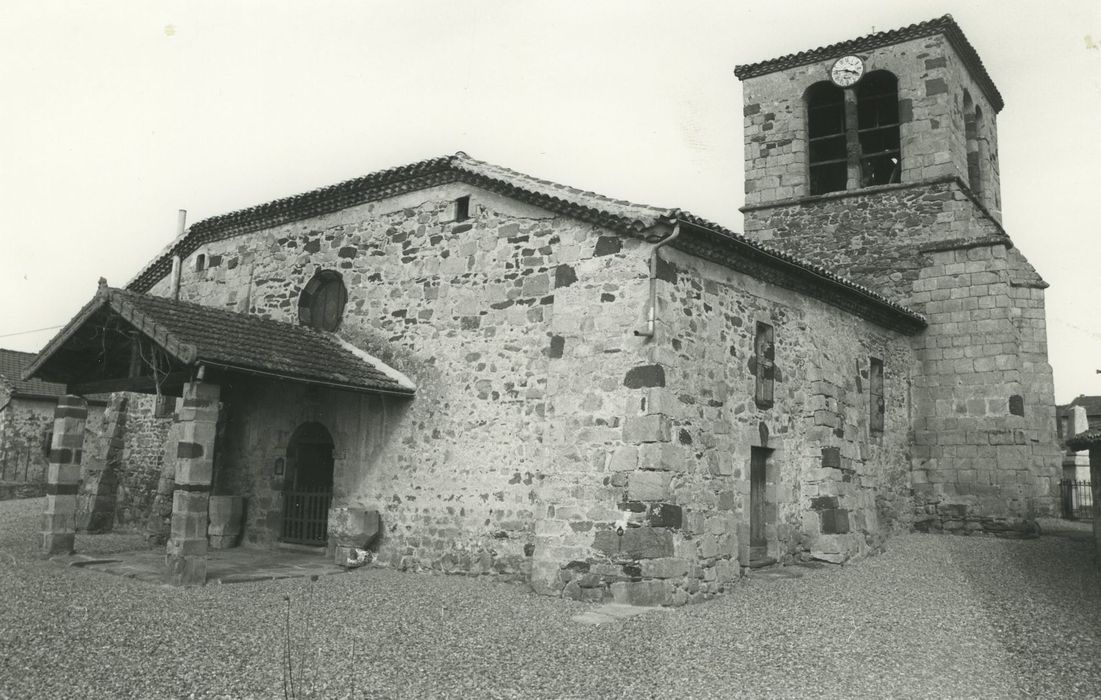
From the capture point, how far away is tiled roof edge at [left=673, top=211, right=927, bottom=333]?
9.43m

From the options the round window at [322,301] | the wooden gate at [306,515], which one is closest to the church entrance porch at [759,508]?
the wooden gate at [306,515]

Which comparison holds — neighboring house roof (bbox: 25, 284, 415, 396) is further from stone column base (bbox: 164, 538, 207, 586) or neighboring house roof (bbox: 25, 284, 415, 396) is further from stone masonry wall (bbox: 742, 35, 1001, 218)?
stone masonry wall (bbox: 742, 35, 1001, 218)

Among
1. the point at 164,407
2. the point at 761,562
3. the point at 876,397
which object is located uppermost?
the point at 876,397

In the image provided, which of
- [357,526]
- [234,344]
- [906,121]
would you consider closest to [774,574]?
[357,526]

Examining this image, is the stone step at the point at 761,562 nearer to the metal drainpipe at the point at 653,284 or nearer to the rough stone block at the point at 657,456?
the rough stone block at the point at 657,456

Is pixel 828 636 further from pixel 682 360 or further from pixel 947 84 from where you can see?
pixel 947 84

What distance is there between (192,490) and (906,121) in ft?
49.2

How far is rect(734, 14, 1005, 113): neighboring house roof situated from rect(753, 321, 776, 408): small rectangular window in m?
9.37

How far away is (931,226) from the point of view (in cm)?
1605

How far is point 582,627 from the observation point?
7.11 metres

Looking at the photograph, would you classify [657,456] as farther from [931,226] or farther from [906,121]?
[906,121]

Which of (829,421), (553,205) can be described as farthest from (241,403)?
(829,421)

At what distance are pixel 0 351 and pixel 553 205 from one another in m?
25.2

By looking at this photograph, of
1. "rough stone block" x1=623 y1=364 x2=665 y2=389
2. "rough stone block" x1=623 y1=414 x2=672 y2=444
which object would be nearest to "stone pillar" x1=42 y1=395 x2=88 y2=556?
"rough stone block" x1=623 y1=414 x2=672 y2=444
